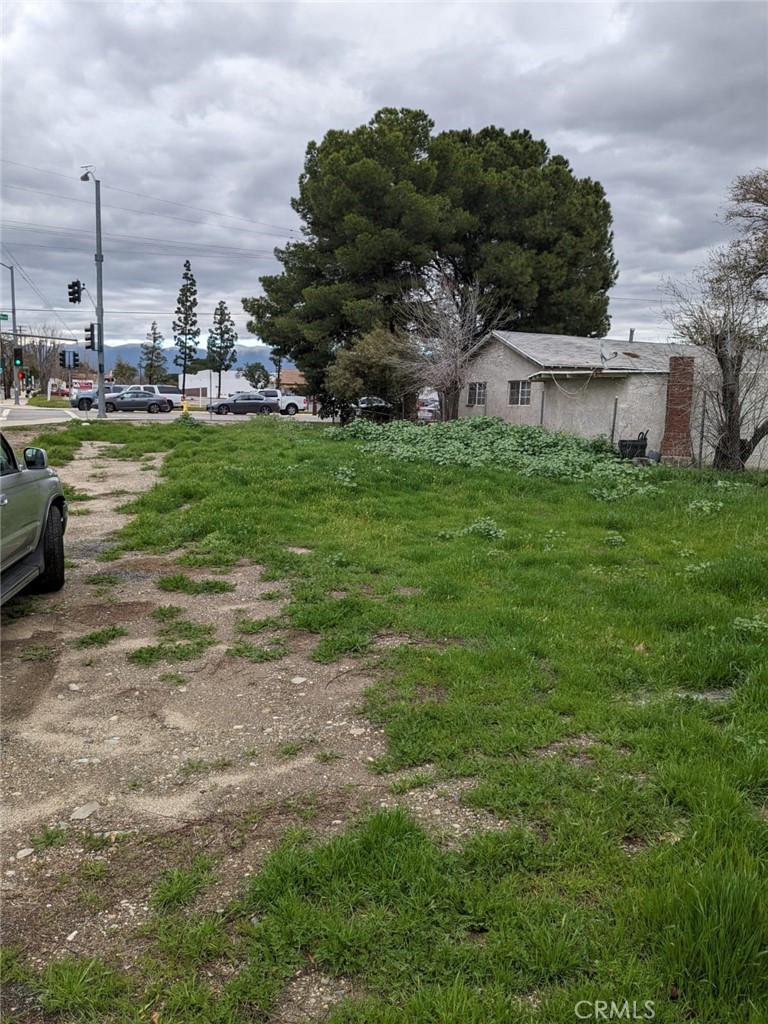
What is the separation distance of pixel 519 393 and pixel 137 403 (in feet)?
84.7

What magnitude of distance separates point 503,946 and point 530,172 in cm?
3901

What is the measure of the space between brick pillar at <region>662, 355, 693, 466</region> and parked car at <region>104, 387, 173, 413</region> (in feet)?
107

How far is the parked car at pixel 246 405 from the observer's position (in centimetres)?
4650

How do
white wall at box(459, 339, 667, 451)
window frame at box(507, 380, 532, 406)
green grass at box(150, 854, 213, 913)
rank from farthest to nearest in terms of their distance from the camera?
window frame at box(507, 380, 532, 406)
white wall at box(459, 339, 667, 451)
green grass at box(150, 854, 213, 913)

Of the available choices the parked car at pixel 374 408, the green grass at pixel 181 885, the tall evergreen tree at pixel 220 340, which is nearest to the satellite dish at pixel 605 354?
the parked car at pixel 374 408

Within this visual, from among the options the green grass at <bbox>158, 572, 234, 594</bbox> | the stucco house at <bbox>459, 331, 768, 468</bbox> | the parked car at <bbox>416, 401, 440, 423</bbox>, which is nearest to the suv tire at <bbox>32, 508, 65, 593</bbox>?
the green grass at <bbox>158, 572, 234, 594</bbox>

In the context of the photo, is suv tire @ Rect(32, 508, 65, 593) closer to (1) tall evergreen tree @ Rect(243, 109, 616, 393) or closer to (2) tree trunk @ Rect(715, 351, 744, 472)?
(2) tree trunk @ Rect(715, 351, 744, 472)

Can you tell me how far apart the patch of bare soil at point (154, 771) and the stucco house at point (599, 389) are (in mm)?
15327

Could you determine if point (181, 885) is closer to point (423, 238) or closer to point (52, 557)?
point (52, 557)

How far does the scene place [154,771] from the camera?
10.8 ft

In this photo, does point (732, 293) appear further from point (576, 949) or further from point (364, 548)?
point (576, 949)

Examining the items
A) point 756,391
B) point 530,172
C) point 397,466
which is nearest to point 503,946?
point 397,466

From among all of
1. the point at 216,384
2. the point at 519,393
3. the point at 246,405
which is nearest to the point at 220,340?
the point at 216,384

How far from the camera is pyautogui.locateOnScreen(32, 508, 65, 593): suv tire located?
5.96m
